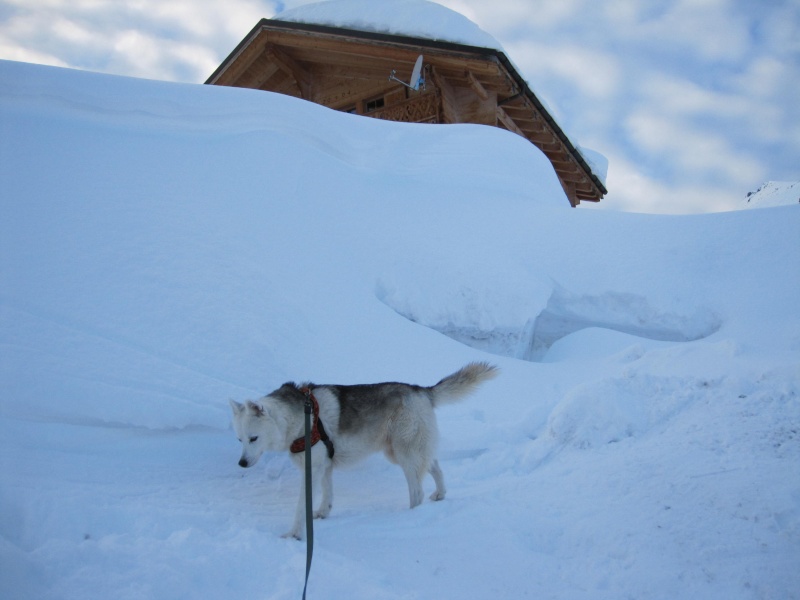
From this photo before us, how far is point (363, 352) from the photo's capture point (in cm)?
562

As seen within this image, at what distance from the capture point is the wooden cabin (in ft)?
45.1

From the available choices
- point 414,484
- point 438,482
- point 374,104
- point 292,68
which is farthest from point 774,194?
point 414,484

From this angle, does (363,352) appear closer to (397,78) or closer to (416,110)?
(416,110)

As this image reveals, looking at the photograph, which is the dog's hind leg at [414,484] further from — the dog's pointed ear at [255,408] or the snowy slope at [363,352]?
the dog's pointed ear at [255,408]

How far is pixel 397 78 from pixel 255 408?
13.0 meters

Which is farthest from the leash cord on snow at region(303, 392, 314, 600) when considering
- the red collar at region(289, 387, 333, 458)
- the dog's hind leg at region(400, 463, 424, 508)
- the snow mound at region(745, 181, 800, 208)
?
the snow mound at region(745, 181, 800, 208)

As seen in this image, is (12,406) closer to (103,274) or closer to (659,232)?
(103,274)

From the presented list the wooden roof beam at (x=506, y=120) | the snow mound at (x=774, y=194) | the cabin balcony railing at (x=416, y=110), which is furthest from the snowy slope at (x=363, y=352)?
the snow mound at (x=774, y=194)

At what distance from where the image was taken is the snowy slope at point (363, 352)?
2711 mm

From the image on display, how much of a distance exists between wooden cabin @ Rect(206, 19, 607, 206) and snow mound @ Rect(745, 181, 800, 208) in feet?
67.0

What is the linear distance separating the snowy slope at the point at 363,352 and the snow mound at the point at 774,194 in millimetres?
27753

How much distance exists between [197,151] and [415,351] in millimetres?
4326

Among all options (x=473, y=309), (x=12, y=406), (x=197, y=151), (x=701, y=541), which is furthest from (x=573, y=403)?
(x=197, y=151)

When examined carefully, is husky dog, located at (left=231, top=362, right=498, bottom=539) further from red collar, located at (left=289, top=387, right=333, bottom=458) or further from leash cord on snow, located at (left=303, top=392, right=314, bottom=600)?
leash cord on snow, located at (left=303, top=392, right=314, bottom=600)
